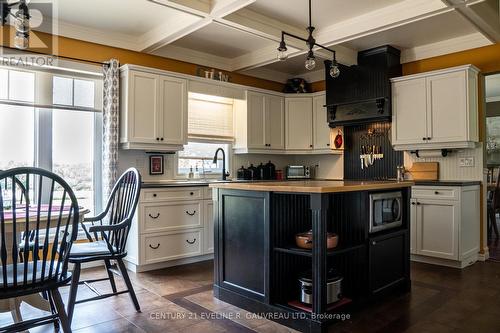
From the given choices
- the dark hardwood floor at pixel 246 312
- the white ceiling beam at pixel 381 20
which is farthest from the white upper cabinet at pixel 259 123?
the dark hardwood floor at pixel 246 312

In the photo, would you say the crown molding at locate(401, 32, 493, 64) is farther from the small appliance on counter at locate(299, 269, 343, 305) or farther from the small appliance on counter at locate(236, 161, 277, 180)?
the small appliance on counter at locate(299, 269, 343, 305)

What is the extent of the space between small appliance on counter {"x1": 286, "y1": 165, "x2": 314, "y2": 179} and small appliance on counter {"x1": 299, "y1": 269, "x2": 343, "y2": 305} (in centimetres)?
335

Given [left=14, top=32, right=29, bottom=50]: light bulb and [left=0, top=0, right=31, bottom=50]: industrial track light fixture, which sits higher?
[left=0, top=0, right=31, bottom=50]: industrial track light fixture

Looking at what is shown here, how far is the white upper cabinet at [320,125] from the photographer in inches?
219

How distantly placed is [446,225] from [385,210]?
5.11 ft

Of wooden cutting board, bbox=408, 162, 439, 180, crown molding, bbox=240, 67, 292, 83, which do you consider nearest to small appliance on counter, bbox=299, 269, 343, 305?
wooden cutting board, bbox=408, 162, 439, 180

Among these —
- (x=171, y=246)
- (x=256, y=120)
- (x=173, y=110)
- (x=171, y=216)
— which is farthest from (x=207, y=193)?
(x=256, y=120)

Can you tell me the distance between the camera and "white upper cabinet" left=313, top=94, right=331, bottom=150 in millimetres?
5559

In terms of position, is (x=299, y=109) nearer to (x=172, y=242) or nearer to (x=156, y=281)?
(x=172, y=242)

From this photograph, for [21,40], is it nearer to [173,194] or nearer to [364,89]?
[173,194]

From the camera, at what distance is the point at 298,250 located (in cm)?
253

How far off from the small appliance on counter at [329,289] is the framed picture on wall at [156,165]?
8.41ft

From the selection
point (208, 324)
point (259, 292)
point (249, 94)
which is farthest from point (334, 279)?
point (249, 94)

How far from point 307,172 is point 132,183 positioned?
139 inches
